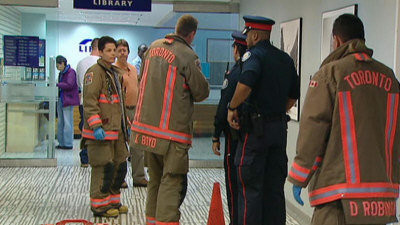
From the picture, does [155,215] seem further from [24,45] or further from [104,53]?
[24,45]

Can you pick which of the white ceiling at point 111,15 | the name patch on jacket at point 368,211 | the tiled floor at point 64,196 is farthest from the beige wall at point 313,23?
the white ceiling at point 111,15

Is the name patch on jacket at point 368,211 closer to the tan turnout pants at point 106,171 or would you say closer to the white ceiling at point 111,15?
the tan turnout pants at point 106,171

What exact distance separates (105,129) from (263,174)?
1771 mm

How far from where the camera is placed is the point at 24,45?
799 centimetres

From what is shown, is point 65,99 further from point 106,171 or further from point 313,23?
point 313,23

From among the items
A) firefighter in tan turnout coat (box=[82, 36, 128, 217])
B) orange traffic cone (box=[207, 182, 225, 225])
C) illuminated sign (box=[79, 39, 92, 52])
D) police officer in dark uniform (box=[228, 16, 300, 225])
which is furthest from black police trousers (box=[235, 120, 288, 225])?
illuminated sign (box=[79, 39, 92, 52])

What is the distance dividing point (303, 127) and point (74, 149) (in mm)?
7774

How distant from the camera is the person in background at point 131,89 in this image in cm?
629

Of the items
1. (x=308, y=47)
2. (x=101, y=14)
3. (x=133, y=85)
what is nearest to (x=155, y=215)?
(x=308, y=47)

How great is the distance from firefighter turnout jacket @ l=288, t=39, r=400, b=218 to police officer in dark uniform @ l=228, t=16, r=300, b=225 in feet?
3.29

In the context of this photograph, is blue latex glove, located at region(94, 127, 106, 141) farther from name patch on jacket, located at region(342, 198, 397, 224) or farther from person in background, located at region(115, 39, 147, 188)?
name patch on jacket, located at region(342, 198, 397, 224)

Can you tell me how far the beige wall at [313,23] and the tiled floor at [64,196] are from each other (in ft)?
3.48

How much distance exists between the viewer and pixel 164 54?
4.13 metres

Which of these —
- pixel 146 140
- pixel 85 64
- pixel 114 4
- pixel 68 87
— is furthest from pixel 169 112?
pixel 68 87
